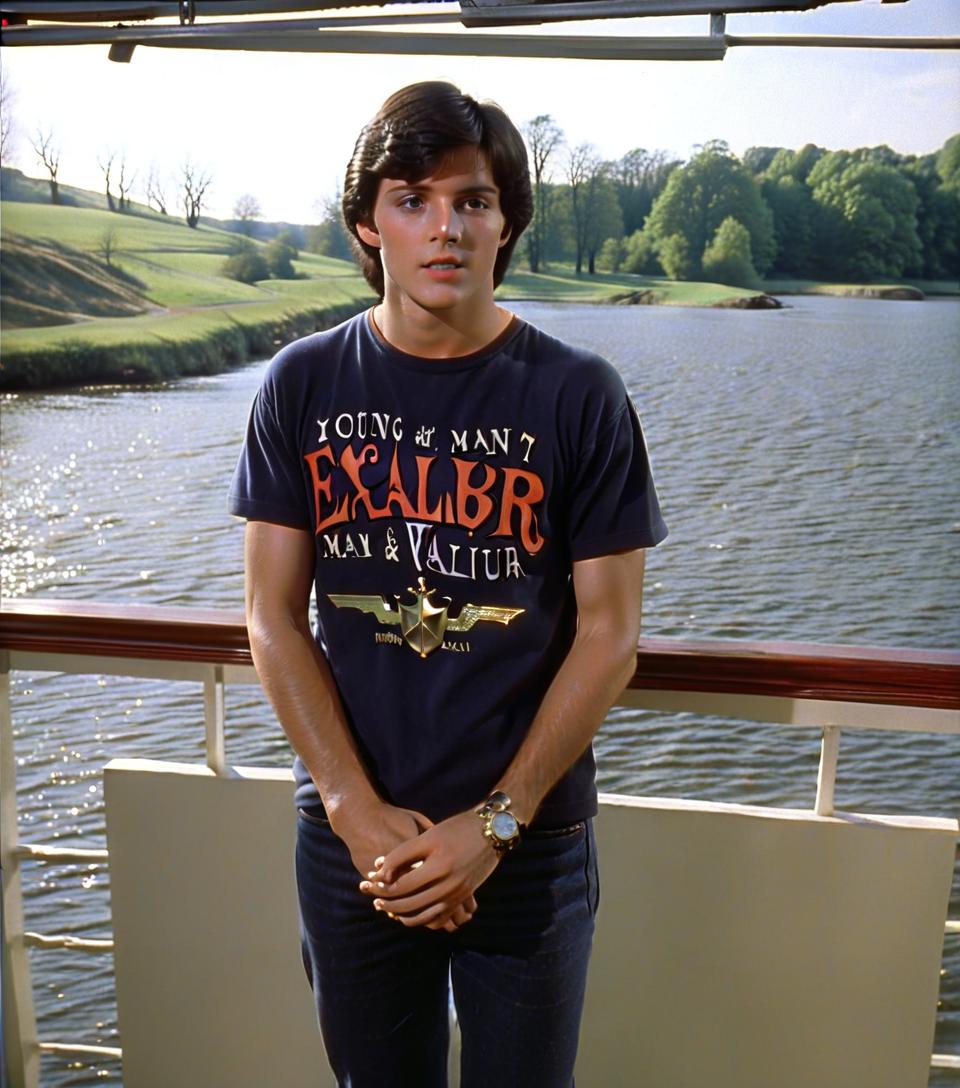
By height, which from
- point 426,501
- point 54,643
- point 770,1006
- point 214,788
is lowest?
point 770,1006

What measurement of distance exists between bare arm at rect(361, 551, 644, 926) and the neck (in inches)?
9.6

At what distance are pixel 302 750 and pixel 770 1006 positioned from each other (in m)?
0.76

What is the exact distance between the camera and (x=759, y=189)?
1013 cm

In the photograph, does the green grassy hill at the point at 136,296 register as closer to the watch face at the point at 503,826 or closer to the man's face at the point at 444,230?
the man's face at the point at 444,230

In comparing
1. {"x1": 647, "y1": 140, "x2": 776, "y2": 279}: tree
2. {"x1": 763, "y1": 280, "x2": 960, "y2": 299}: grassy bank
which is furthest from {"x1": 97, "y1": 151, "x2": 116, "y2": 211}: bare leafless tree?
{"x1": 763, "y1": 280, "x2": 960, "y2": 299}: grassy bank

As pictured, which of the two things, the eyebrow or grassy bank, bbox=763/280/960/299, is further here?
grassy bank, bbox=763/280/960/299

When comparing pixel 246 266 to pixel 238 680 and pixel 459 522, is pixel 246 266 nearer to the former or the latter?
Result: pixel 238 680

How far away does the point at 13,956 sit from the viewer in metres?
1.78

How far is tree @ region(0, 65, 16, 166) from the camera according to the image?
9.20 meters

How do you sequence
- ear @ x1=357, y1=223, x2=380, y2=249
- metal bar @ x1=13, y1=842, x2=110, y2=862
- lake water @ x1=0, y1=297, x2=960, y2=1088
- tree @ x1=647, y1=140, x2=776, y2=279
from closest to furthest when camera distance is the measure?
ear @ x1=357, y1=223, x2=380, y2=249
metal bar @ x1=13, y1=842, x2=110, y2=862
tree @ x1=647, y1=140, x2=776, y2=279
lake water @ x1=0, y1=297, x2=960, y2=1088

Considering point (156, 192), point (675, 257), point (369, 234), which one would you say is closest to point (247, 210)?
point (156, 192)

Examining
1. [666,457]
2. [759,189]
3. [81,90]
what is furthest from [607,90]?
[81,90]

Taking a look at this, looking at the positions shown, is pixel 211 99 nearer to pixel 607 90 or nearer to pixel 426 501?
pixel 607 90

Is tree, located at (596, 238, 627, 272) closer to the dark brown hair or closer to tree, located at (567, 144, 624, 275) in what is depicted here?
tree, located at (567, 144, 624, 275)
